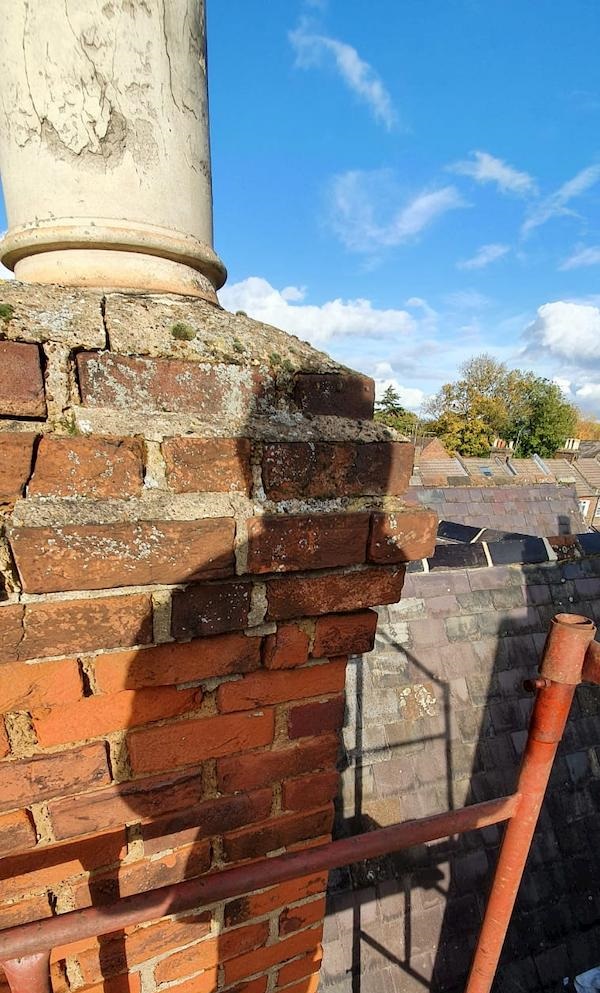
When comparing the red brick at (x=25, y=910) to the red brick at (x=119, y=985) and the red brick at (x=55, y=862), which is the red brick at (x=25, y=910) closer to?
the red brick at (x=55, y=862)

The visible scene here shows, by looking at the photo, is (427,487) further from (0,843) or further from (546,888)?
(0,843)

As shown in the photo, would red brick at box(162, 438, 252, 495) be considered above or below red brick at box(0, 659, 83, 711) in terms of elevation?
above

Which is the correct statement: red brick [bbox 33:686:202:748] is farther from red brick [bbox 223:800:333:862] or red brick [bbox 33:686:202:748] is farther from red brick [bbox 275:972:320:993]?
red brick [bbox 275:972:320:993]

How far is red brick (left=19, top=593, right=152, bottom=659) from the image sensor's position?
0.80 meters

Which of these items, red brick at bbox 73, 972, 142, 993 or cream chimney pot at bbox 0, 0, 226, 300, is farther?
red brick at bbox 73, 972, 142, 993

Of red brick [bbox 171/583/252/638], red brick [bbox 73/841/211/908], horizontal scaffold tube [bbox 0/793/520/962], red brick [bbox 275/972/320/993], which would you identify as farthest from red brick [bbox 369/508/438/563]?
red brick [bbox 275/972/320/993]

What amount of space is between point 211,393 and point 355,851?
104 cm

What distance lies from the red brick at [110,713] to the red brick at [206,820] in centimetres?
26

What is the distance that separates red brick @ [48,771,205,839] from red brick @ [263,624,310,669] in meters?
0.32

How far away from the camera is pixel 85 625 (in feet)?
2.73

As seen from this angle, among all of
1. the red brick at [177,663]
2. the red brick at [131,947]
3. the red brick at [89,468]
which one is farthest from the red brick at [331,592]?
the red brick at [131,947]

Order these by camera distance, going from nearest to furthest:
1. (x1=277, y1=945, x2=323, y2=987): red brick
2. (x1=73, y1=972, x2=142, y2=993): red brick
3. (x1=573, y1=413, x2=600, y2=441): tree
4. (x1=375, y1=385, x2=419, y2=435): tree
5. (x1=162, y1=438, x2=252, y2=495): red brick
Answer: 1. (x1=162, y1=438, x2=252, y2=495): red brick
2. (x1=73, y1=972, x2=142, y2=993): red brick
3. (x1=277, y1=945, x2=323, y2=987): red brick
4. (x1=375, y1=385, x2=419, y2=435): tree
5. (x1=573, y1=413, x2=600, y2=441): tree

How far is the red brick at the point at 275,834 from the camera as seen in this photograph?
3.75 feet

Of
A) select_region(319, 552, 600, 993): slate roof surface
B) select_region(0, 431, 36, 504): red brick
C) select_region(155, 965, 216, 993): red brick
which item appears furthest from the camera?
select_region(319, 552, 600, 993): slate roof surface
